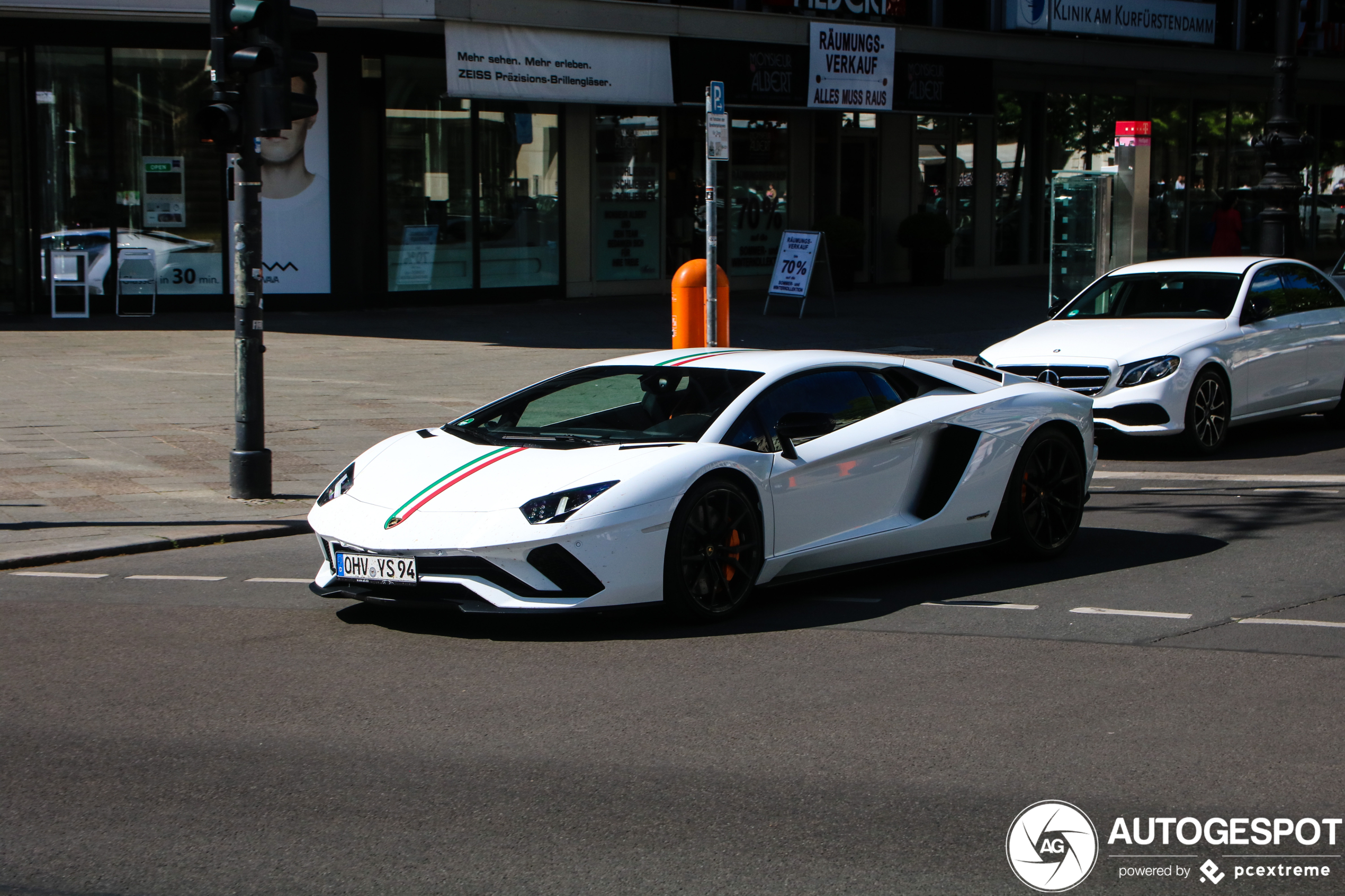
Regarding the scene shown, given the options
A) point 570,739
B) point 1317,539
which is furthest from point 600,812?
point 1317,539

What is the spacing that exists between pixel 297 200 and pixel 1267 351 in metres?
14.0

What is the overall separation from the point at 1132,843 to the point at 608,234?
22.2 metres

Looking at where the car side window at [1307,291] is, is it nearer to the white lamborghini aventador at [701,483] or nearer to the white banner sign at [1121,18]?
the white lamborghini aventador at [701,483]

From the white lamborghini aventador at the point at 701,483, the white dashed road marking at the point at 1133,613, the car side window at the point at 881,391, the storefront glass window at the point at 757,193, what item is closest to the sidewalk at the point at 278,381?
the storefront glass window at the point at 757,193

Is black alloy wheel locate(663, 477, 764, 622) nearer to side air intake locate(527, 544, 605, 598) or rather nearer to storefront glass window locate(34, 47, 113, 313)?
side air intake locate(527, 544, 605, 598)

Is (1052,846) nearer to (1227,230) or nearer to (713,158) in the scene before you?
(713,158)

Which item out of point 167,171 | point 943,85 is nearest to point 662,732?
point 167,171

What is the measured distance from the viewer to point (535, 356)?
18.5 metres

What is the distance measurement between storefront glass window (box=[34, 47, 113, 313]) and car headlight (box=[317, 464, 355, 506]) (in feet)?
51.3

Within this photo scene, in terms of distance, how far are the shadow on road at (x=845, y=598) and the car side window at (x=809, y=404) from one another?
0.79m

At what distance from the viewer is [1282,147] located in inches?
724

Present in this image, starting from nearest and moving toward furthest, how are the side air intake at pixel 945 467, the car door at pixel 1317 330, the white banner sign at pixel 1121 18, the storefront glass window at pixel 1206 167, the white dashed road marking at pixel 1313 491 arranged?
the side air intake at pixel 945 467 < the white dashed road marking at pixel 1313 491 < the car door at pixel 1317 330 < the white banner sign at pixel 1121 18 < the storefront glass window at pixel 1206 167

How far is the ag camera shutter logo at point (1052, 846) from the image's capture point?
13.8ft

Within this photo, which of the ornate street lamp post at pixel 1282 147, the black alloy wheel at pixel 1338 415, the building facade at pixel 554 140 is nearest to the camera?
the black alloy wheel at pixel 1338 415
